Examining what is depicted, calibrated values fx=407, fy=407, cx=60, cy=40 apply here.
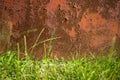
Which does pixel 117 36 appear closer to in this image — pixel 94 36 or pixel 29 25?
pixel 94 36

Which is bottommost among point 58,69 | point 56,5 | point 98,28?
point 58,69

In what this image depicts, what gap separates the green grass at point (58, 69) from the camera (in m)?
2.84

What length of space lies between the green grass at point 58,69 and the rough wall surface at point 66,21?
0.11 m

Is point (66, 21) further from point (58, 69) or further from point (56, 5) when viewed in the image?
point (58, 69)

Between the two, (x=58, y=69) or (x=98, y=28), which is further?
(x=98, y=28)

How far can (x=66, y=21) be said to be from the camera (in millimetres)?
3062

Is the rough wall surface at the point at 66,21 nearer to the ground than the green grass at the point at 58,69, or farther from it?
farther from it

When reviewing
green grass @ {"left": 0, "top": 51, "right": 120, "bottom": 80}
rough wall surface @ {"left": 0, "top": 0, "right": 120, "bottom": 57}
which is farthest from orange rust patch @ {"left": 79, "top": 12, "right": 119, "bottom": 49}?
green grass @ {"left": 0, "top": 51, "right": 120, "bottom": 80}

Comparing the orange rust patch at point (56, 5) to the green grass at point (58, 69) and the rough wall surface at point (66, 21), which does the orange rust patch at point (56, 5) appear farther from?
the green grass at point (58, 69)

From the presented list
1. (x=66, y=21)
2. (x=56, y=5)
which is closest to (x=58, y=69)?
(x=66, y=21)

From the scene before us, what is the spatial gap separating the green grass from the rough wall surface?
0.11 metres

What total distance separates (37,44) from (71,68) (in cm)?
33

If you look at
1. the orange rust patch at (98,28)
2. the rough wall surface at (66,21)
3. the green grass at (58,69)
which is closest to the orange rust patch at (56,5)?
the rough wall surface at (66,21)

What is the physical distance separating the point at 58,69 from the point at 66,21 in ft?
1.22
